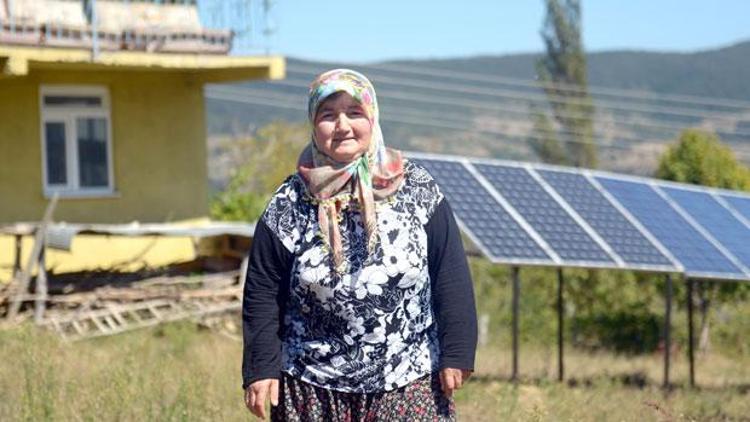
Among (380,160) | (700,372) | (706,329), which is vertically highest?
(380,160)

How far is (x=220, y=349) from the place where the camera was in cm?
1223

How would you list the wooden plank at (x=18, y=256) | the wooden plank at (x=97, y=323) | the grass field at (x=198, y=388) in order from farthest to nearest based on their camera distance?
1. the wooden plank at (x=18, y=256)
2. the wooden plank at (x=97, y=323)
3. the grass field at (x=198, y=388)

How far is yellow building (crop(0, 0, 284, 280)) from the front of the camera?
51.3ft

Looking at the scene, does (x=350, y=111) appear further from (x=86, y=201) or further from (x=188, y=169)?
(x=188, y=169)

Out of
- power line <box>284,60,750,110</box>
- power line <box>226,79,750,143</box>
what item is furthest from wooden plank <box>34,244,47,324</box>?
power line <box>284,60,750,110</box>

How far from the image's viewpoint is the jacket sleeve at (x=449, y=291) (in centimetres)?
469

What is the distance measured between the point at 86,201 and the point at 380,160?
12.5m

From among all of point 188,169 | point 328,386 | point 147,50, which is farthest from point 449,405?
point 188,169

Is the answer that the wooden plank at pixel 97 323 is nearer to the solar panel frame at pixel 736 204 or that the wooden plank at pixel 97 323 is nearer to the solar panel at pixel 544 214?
the solar panel at pixel 544 214

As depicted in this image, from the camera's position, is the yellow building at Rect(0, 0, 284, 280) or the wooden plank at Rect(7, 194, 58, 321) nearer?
the wooden plank at Rect(7, 194, 58, 321)

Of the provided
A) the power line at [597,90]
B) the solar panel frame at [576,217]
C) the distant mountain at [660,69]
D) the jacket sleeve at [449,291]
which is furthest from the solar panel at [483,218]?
the distant mountain at [660,69]

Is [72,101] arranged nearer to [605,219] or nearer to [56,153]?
[56,153]

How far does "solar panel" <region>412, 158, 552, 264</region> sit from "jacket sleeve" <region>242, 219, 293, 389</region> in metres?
5.52

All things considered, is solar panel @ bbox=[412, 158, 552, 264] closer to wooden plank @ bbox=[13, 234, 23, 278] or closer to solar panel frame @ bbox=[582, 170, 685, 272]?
solar panel frame @ bbox=[582, 170, 685, 272]
